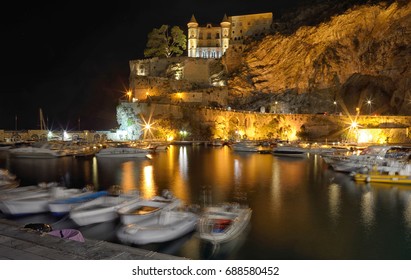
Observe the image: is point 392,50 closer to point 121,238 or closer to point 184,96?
point 184,96

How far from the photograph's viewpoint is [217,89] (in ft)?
149

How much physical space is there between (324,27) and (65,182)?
33.1m

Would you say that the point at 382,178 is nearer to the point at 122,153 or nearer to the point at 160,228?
the point at 160,228

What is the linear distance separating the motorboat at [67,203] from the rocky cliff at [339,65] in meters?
34.9

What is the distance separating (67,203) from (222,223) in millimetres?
4956

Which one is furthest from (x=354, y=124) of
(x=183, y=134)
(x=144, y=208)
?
(x=144, y=208)

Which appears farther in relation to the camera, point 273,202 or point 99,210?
point 273,202

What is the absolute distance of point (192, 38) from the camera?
51438mm

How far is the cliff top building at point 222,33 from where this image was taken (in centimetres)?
4934

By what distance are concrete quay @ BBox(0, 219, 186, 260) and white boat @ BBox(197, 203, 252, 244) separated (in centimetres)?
269

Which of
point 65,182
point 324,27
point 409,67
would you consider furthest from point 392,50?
point 65,182

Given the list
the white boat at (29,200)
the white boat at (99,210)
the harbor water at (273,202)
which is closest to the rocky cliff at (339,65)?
the harbor water at (273,202)

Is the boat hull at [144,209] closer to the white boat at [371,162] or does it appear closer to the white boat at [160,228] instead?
the white boat at [160,228]

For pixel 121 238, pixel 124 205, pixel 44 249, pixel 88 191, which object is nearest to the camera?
pixel 44 249
